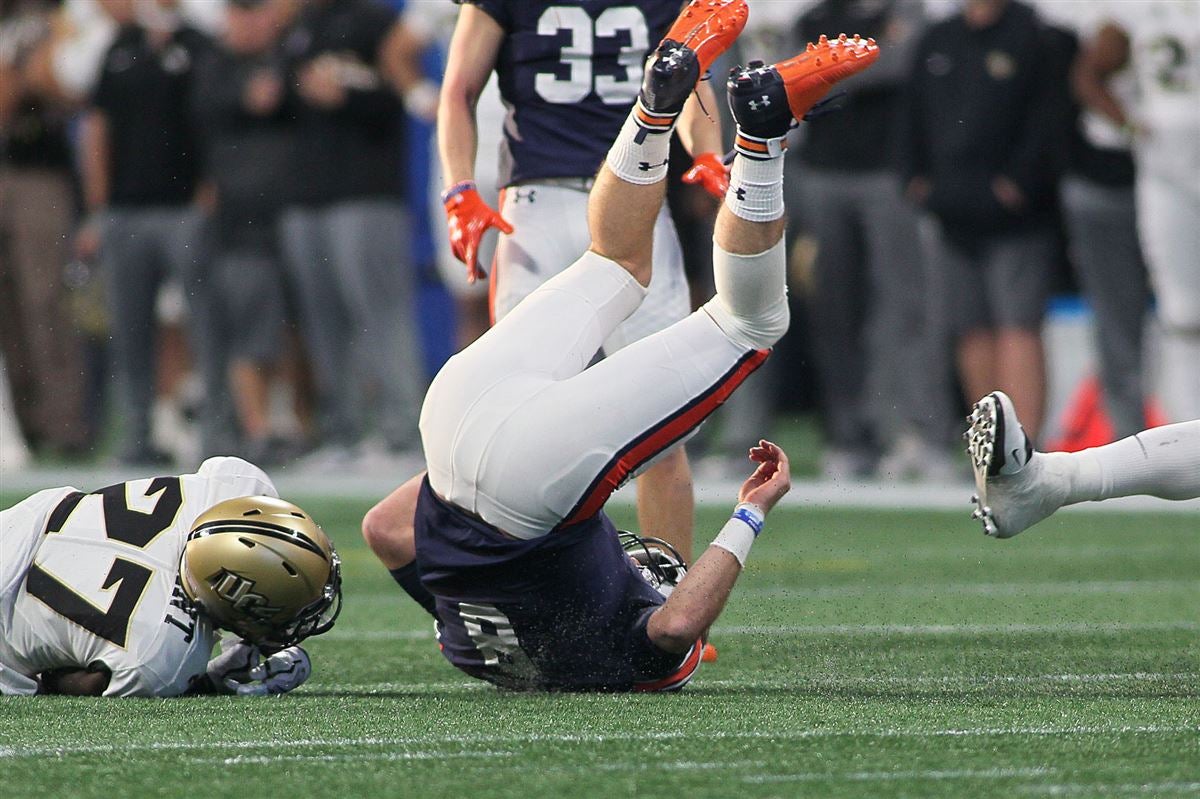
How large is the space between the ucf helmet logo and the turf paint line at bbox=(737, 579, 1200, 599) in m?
2.73

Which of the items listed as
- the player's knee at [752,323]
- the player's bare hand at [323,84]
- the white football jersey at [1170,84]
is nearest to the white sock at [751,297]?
the player's knee at [752,323]

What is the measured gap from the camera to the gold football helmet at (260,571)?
444cm

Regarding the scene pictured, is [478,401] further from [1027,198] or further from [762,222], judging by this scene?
[1027,198]

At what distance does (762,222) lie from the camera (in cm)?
441

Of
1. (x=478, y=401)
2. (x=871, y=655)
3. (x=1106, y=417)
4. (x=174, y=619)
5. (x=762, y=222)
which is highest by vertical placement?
(x=762, y=222)

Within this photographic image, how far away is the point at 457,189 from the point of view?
5.48 meters

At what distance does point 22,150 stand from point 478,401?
28.3ft

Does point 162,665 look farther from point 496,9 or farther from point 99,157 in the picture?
point 99,157

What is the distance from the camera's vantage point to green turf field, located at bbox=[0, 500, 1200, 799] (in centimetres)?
340

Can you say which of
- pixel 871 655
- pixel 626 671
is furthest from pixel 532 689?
pixel 871 655

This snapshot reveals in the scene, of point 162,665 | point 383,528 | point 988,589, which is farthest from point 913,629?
point 162,665

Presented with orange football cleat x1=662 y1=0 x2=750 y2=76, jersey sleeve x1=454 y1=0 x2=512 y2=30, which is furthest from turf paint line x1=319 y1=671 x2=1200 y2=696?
jersey sleeve x1=454 y1=0 x2=512 y2=30

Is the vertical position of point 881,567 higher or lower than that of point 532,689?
lower

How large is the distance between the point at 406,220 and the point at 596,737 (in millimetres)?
7562
